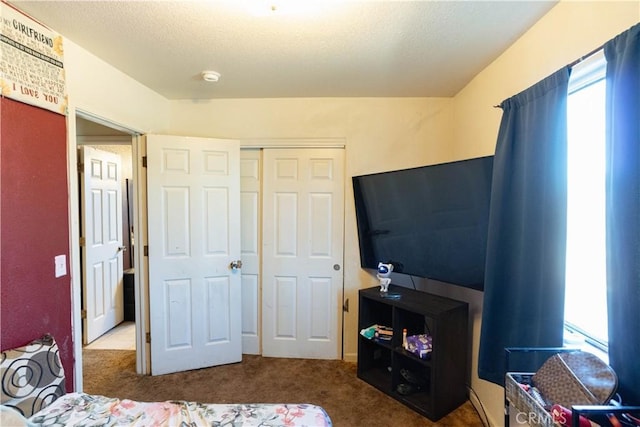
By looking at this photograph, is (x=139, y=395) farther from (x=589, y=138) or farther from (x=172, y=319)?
(x=589, y=138)

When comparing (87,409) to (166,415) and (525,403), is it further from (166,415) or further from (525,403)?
(525,403)

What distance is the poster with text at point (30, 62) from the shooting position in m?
1.52

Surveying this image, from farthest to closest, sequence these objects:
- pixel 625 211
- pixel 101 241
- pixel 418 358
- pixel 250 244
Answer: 1. pixel 101 241
2. pixel 250 244
3. pixel 418 358
4. pixel 625 211

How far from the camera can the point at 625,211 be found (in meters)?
1.06

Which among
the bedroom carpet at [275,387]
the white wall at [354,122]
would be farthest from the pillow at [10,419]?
the white wall at [354,122]

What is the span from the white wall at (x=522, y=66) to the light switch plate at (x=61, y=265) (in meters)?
2.63

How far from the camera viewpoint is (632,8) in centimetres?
114

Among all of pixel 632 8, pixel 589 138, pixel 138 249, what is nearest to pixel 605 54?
pixel 632 8

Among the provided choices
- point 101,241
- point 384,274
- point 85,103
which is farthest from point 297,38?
point 101,241

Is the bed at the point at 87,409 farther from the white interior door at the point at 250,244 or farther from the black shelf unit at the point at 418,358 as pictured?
the white interior door at the point at 250,244

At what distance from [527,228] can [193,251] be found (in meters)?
2.46

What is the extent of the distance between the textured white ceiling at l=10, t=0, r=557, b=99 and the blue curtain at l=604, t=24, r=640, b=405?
0.66 m

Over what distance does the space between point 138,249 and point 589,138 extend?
3.09 meters

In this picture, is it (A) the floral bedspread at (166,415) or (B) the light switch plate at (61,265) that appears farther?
(B) the light switch plate at (61,265)
